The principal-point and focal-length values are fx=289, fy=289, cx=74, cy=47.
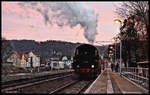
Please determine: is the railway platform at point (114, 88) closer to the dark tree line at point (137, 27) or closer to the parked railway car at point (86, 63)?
the dark tree line at point (137, 27)

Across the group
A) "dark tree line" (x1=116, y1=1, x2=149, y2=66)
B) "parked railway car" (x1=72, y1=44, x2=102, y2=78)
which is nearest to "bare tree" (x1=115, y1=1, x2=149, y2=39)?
"dark tree line" (x1=116, y1=1, x2=149, y2=66)

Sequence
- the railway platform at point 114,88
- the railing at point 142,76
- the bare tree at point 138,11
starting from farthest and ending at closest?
the bare tree at point 138,11, the railing at point 142,76, the railway platform at point 114,88

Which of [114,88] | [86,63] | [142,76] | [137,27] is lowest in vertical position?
[114,88]

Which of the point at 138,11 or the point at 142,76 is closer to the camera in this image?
the point at 142,76

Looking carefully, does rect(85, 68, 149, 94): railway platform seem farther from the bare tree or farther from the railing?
the bare tree

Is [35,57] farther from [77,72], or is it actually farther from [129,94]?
[129,94]

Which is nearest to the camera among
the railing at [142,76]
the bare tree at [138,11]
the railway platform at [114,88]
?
the railway platform at [114,88]

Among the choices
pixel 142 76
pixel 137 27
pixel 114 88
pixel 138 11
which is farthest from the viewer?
pixel 137 27

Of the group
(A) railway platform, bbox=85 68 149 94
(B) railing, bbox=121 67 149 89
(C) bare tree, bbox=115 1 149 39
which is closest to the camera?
(A) railway platform, bbox=85 68 149 94

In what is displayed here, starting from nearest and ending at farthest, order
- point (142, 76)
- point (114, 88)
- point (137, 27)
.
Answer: point (114, 88) < point (142, 76) < point (137, 27)

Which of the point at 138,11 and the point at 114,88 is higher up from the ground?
the point at 138,11

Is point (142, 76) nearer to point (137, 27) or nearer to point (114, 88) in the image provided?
point (114, 88)

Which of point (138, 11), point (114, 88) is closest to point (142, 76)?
point (114, 88)

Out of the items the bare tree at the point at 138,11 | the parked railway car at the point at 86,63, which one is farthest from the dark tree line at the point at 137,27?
the parked railway car at the point at 86,63
